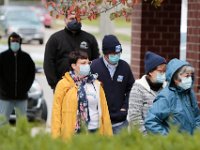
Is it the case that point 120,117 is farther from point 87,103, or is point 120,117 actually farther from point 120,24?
point 120,24

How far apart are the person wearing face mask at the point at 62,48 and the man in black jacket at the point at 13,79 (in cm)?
164

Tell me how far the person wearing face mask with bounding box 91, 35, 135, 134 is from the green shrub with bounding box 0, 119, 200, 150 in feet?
13.7

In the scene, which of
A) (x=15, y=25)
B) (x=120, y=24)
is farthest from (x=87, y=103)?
(x=120, y=24)

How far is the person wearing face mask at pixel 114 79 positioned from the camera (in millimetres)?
10172

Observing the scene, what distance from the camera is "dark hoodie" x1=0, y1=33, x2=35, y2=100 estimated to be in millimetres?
13289

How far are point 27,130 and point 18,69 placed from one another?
24.6 ft

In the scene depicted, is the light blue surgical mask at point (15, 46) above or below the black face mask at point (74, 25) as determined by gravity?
below

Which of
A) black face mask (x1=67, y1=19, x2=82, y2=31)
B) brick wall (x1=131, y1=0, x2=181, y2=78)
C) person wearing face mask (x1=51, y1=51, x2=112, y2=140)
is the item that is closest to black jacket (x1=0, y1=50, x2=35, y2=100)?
brick wall (x1=131, y1=0, x2=181, y2=78)

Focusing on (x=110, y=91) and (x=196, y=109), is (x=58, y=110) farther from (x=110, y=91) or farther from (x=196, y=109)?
(x=196, y=109)

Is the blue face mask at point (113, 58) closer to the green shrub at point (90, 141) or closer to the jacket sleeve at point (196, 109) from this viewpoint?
the jacket sleeve at point (196, 109)

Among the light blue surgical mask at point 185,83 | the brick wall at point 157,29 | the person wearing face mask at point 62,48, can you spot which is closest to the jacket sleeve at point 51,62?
the person wearing face mask at point 62,48

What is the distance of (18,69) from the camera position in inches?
526

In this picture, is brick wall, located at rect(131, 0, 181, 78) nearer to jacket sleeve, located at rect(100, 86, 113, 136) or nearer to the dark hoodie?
the dark hoodie

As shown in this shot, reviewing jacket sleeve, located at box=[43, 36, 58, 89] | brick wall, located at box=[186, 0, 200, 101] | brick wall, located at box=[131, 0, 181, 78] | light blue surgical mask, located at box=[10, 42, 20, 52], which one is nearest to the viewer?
brick wall, located at box=[186, 0, 200, 101]
